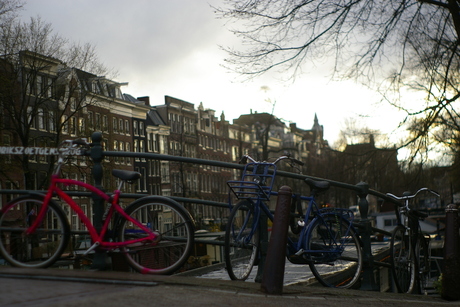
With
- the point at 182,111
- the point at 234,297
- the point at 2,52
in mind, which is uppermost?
the point at 182,111

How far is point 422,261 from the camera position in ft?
26.1

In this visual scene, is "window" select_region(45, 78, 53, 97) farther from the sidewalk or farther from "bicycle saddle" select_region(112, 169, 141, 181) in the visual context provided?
the sidewalk

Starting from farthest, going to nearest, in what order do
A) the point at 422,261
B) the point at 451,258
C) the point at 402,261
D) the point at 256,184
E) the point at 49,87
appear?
the point at 49,87
the point at 422,261
the point at 402,261
the point at 451,258
the point at 256,184

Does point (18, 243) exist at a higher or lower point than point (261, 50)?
lower

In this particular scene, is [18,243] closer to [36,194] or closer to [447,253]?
[36,194]

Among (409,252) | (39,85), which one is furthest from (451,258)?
(39,85)

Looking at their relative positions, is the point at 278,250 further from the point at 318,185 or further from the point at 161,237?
the point at 318,185

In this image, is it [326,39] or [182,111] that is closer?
[326,39]

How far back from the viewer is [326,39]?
37.7 ft

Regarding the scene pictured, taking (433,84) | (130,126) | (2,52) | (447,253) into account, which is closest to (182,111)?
(130,126)

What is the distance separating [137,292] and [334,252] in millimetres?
2741

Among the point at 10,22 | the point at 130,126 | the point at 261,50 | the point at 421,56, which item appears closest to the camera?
the point at 261,50

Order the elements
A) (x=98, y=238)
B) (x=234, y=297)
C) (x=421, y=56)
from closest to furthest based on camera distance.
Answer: (x=234, y=297) → (x=98, y=238) → (x=421, y=56)

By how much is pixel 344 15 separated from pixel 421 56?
6.37ft
